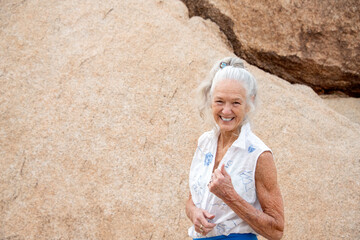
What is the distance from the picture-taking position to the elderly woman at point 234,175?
60.6 inches

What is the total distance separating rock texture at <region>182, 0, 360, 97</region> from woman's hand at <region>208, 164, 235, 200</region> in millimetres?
3629

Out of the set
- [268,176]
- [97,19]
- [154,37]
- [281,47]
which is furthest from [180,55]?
[268,176]

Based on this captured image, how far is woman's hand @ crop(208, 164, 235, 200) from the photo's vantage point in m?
1.50

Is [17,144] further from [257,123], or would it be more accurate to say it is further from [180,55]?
[257,123]

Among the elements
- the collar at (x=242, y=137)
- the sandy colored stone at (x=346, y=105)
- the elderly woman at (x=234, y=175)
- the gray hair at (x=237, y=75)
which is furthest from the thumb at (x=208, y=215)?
the sandy colored stone at (x=346, y=105)

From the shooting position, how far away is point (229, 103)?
5.58 feet

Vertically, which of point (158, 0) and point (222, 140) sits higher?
point (222, 140)

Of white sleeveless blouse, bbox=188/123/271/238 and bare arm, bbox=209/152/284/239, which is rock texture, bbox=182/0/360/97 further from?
bare arm, bbox=209/152/284/239

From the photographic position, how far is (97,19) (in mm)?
4086

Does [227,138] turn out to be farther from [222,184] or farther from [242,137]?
[222,184]

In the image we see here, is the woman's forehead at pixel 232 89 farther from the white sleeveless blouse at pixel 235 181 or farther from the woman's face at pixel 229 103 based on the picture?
the white sleeveless blouse at pixel 235 181

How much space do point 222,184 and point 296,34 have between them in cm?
385

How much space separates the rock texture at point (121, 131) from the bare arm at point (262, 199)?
1.40 meters

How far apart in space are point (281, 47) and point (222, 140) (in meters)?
3.33
